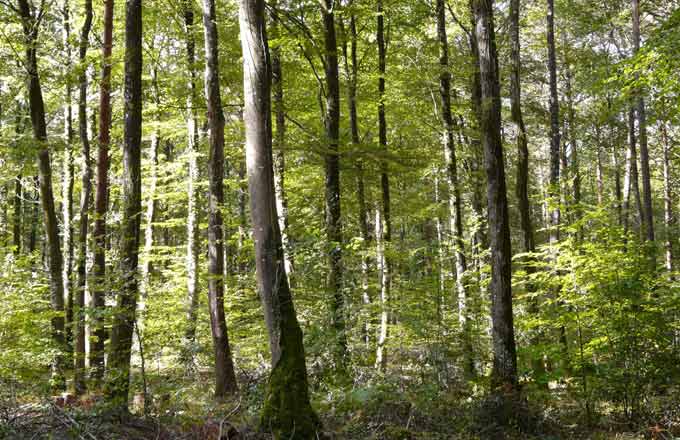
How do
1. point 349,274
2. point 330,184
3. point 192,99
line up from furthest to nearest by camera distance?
point 192,99 → point 330,184 → point 349,274

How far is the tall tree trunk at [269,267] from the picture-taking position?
5727 mm

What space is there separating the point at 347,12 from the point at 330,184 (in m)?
4.10

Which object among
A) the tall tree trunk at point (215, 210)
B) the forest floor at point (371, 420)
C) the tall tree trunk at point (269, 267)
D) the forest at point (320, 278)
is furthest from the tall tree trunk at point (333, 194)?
the tall tree trunk at point (269, 267)

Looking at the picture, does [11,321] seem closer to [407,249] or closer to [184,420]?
[184,420]

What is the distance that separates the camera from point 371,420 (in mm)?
6977

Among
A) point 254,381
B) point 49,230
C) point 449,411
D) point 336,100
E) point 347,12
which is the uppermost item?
point 347,12

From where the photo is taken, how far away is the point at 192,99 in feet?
41.5

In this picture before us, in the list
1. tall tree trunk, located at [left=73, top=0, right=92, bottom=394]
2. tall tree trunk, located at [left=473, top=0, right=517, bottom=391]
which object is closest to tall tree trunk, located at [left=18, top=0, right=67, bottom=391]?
tall tree trunk, located at [left=73, top=0, right=92, bottom=394]

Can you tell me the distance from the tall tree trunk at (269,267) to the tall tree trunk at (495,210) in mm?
3706

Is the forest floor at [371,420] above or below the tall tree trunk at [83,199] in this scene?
below

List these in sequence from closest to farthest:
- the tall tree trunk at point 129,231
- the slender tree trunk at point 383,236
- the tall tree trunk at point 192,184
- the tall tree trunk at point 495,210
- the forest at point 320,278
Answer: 1. the forest at point 320,278
2. the tall tree trunk at point 129,231
3. the tall tree trunk at point 495,210
4. the slender tree trunk at point 383,236
5. the tall tree trunk at point 192,184

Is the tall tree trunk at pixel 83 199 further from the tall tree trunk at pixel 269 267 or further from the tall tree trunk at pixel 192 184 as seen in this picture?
the tall tree trunk at pixel 269 267

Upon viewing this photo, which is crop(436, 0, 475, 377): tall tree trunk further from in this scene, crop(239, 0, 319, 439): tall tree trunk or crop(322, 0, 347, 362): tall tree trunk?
crop(239, 0, 319, 439): tall tree trunk

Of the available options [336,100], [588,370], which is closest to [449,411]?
[588,370]
